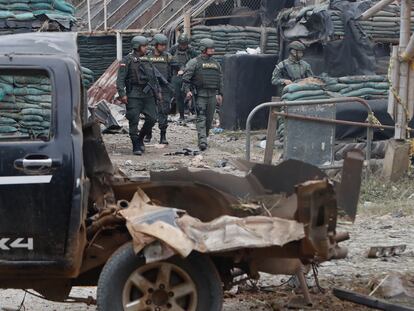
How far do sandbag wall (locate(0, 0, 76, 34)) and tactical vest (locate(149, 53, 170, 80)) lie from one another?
63.0 inches

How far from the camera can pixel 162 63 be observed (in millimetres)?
16234

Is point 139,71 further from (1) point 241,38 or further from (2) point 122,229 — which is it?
(2) point 122,229

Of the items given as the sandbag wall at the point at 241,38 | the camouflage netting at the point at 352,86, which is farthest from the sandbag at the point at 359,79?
the sandbag wall at the point at 241,38

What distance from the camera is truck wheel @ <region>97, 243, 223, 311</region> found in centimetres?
542

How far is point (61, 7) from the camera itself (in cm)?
1652

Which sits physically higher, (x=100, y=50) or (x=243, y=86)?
(x=243, y=86)

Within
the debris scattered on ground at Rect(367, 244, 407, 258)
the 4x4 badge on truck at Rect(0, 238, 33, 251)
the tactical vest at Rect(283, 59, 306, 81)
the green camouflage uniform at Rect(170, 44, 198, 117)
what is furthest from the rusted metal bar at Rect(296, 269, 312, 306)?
the green camouflage uniform at Rect(170, 44, 198, 117)

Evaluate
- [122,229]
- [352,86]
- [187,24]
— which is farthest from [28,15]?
[122,229]

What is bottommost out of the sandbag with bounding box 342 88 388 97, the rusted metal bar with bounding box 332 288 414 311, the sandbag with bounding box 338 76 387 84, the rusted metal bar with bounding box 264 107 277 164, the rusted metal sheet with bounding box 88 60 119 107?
the rusted metal sheet with bounding box 88 60 119 107

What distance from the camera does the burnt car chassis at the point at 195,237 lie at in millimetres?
5293

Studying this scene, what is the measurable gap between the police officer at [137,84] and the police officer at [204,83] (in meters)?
0.78

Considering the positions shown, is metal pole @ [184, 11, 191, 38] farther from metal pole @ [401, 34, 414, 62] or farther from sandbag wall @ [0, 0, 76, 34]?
metal pole @ [401, 34, 414, 62]

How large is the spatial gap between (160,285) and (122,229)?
1.45 ft

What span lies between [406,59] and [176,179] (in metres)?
5.95
